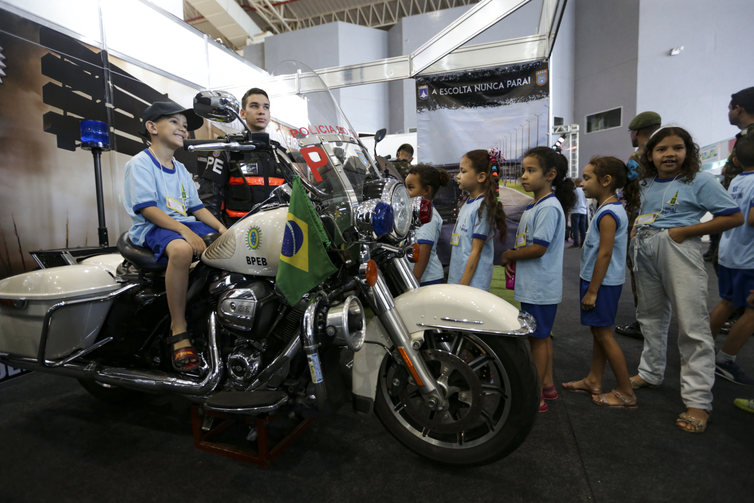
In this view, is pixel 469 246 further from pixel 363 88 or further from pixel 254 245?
pixel 363 88

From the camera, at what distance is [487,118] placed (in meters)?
5.03

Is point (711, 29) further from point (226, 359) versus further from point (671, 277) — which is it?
point (226, 359)

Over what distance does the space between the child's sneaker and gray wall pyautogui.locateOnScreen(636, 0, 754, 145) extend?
9274 millimetres

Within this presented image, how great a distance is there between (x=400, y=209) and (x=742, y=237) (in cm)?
243

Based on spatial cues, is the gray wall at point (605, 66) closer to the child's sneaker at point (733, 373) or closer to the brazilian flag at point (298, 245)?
the child's sneaker at point (733, 373)

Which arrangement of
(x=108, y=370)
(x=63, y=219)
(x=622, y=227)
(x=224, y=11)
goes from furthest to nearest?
(x=224, y=11), (x=63, y=219), (x=622, y=227), (x=108, y=370)

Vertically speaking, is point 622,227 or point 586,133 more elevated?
point 586,133

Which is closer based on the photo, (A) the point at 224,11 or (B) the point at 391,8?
(A) the point at 224,11

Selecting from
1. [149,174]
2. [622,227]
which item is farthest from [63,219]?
[622,227]

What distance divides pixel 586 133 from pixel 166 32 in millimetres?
11244

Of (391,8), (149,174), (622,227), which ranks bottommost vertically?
(622,227)

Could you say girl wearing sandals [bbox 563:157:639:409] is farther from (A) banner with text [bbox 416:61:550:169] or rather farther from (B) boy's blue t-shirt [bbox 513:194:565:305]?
(A) banner with text [bbox 416:61:550:169]

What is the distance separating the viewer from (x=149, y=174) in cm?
200

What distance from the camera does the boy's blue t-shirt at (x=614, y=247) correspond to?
2164 millimetres
